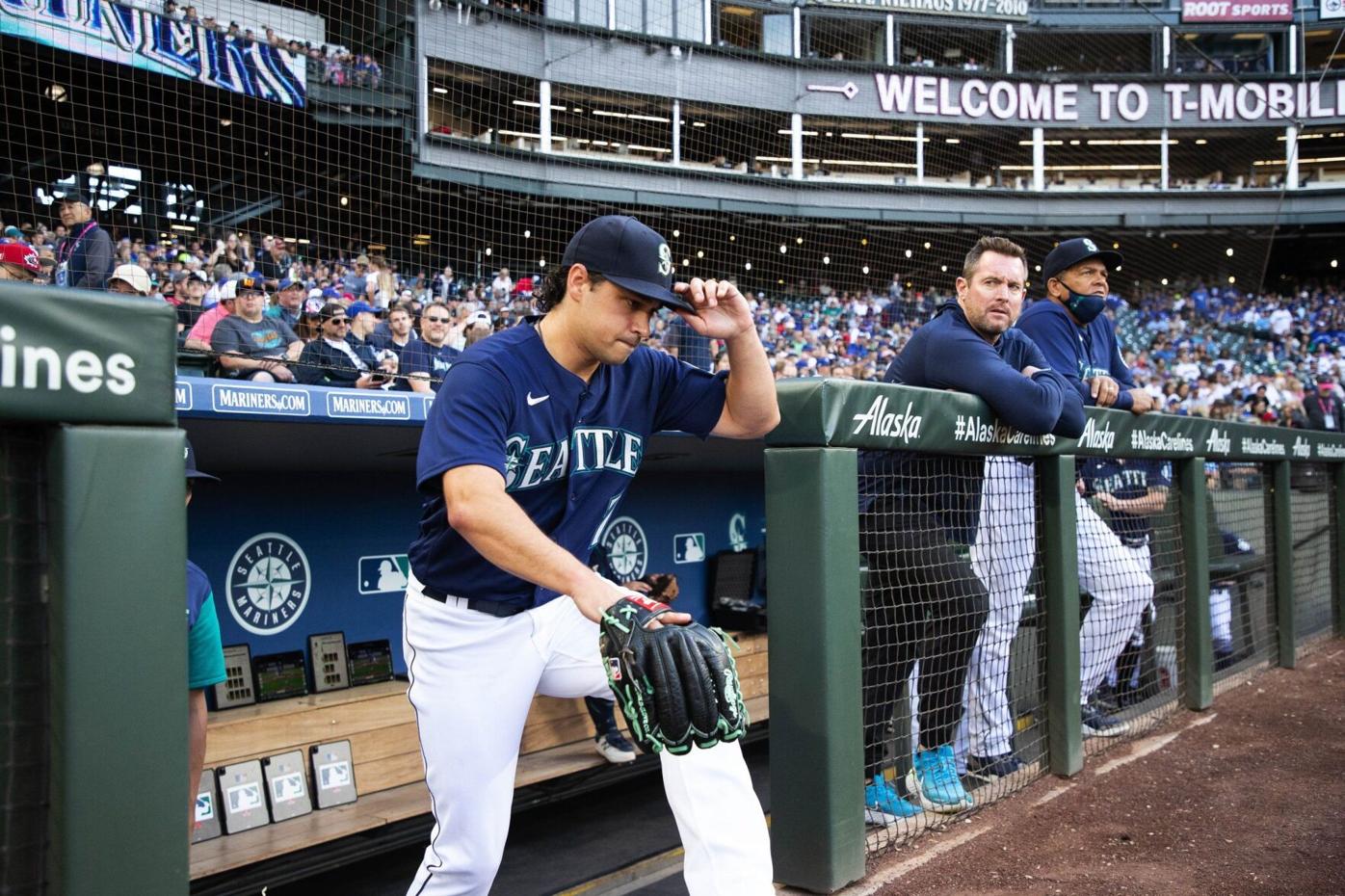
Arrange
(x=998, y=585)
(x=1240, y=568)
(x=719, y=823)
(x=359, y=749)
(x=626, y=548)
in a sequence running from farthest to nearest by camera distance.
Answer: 1. (x=626, y=548)
2. (x=1240, y=568)
3. (x=359, y=749)
4. (x=998, y=585)
5. (x=719, y=823)

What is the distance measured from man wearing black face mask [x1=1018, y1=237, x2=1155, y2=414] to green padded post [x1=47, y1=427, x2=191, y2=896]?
129 inches

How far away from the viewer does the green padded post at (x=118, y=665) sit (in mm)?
1184

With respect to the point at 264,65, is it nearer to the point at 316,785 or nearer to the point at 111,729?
the point at 316,785

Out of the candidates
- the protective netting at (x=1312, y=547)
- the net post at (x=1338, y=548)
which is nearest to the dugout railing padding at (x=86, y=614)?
the protective netting at (x=1312, y=547)

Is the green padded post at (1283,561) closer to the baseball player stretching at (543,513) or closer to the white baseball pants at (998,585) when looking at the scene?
the white baseball pants at (998,585)

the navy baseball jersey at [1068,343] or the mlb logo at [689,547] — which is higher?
the navy baseball jersey at [1068,343]

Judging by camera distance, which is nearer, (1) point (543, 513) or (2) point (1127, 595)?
(1) point (543, 513)

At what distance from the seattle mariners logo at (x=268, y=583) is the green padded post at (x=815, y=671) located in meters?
2.72

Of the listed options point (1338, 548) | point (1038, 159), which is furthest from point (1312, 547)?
point (1038, 159)

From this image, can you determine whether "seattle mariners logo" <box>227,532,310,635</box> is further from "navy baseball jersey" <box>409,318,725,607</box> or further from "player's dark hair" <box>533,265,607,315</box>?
"player's dark hair" <box>533,265,607,315</box>

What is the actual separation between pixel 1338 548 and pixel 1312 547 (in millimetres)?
267

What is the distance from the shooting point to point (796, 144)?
81.0 ft

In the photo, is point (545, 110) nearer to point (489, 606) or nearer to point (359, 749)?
point (359, 749)

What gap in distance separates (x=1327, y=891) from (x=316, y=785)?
10.2 ft
